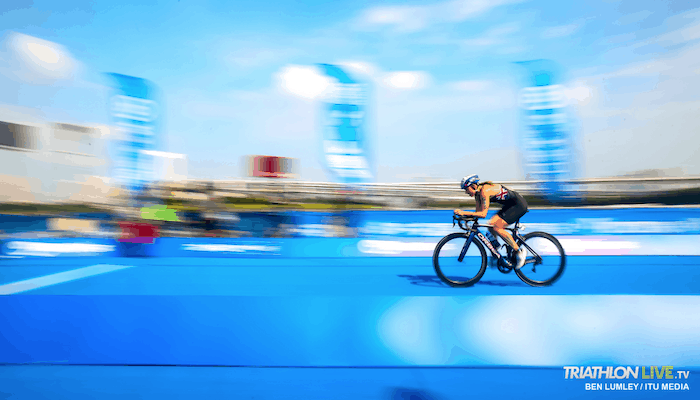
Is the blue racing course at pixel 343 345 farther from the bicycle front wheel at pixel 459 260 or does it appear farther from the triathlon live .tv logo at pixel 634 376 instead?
the bicycle front wheel at pixel 459 260

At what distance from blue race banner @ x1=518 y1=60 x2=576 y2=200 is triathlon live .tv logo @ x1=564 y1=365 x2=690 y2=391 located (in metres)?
3.96

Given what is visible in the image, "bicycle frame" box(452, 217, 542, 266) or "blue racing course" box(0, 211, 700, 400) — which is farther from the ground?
"bicycle frame" box(452, 217, 542, 266)

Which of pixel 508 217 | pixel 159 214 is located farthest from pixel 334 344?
pixel 159 214

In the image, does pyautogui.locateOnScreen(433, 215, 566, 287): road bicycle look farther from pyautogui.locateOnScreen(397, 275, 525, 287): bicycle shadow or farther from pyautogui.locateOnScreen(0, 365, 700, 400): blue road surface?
pyautogui.locateOnScreen(0, 365, 700, 400): blue road surface

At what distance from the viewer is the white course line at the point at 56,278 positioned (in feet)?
11.9

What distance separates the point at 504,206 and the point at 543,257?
0.64m

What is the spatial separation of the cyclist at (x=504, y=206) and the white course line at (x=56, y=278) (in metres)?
4.37

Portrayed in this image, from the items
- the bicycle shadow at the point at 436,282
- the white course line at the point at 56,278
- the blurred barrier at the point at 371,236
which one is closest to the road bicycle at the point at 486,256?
the bicycle shadow at the point at 436,282

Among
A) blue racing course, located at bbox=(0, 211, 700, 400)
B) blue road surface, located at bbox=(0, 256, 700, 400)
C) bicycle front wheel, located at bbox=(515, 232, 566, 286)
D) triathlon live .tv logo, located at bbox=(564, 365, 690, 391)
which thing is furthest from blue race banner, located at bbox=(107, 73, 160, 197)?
triathlon live .tv logo, located at bbox=(564, 365, 690, 391)

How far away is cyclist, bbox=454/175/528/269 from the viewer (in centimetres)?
390

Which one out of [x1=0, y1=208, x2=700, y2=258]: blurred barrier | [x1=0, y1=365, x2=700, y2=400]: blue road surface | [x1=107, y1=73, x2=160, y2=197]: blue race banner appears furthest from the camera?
[x1=107, y1=73, x2=160, y2=197]: blue race banner

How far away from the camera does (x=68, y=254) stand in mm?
6805

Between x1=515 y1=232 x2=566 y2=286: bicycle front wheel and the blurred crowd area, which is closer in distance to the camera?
x1=515 y1=232 x2=566 y2=286: bicycle front wheel

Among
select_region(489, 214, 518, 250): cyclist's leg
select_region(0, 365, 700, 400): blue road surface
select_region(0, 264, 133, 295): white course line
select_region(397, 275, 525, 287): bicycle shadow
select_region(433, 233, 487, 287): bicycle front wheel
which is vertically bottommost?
select_region(0, 365, 700, 400): blue road surface
